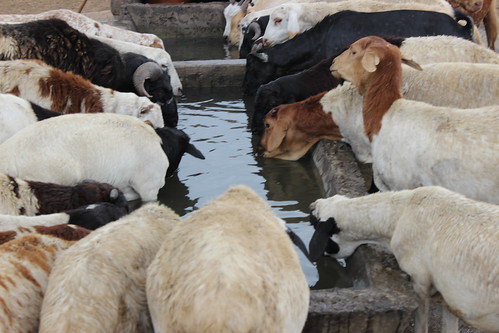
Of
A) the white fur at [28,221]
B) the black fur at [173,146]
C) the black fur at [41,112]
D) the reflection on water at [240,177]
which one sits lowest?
the reflection on water at [240,177]

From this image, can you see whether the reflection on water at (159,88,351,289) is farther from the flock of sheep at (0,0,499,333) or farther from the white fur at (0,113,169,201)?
the white fur at (0,113,169,201)

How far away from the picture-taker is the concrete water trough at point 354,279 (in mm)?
4430

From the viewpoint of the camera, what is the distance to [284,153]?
7805mm

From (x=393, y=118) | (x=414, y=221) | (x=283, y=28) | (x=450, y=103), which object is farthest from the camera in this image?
(x=283, y=28)

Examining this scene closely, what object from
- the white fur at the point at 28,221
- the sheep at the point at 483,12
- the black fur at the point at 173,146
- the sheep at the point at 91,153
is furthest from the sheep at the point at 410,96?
the sheep at the point at 483,12

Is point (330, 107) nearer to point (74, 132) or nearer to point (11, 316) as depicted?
point (74, 132)

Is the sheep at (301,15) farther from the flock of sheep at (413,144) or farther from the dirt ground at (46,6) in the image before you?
the dirt ground at (46,6)

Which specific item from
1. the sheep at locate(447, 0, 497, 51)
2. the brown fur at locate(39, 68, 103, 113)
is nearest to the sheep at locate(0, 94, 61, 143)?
the brown fur at locate(39, 68, 103, 113)

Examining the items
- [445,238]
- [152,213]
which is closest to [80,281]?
[152,213]

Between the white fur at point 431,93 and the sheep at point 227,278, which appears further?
the white fur at point 431,93

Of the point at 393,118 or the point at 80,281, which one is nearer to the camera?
the point at 80,281

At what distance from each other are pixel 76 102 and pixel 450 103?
3.55 m

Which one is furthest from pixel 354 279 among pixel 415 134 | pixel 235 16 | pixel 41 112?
pixel 235 16

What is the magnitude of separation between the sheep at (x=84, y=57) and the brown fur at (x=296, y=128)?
4.98 ft
